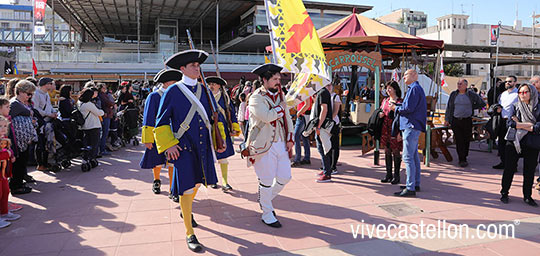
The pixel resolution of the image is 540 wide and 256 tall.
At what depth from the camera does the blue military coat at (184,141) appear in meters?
3.59

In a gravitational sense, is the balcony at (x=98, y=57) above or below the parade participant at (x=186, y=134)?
above

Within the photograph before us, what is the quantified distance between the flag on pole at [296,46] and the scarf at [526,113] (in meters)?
2.54

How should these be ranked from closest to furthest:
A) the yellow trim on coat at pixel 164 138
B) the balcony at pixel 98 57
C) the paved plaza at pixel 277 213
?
the yellow trim on coat at pixel 164 138
the paved plaza at pixel 277 213
the balcony at pixel 98 57

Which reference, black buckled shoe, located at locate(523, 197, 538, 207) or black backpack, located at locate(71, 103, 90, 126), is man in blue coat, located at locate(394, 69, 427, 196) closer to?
black buckled shoe, located at locate(523, 197, 538, 207)

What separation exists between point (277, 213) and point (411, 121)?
7.55 feet

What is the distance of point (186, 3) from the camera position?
105 feet

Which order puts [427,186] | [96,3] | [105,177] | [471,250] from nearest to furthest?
1. [471,250]
2. [427,186]
3. [105,177]
4. [96,3]

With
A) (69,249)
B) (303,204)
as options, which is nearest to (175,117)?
(69,249)

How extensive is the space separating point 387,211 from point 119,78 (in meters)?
17.2

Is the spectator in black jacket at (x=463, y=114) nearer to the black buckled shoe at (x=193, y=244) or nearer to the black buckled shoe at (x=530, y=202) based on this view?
the black buckled shoe at (x=530, y=202)

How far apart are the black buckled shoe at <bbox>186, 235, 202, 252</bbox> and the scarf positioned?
4163 mm

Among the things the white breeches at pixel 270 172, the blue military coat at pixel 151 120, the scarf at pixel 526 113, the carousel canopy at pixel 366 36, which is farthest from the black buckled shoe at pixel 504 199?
the carousel canopy at pixel 366 36

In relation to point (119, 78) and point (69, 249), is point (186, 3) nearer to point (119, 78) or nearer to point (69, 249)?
point (119, 78)

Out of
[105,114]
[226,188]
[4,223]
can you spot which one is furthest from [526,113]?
[105,114]
